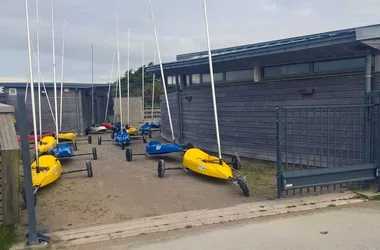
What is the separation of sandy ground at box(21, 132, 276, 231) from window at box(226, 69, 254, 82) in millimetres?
2624

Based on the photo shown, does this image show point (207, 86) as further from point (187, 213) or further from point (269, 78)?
point (187, 213)

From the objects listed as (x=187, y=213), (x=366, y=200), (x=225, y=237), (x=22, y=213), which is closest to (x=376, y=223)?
(x=366, y=200)

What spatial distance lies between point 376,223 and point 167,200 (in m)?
3.49

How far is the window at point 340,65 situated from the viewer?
8.42 meters

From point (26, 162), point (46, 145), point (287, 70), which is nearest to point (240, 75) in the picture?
point (287, 70)

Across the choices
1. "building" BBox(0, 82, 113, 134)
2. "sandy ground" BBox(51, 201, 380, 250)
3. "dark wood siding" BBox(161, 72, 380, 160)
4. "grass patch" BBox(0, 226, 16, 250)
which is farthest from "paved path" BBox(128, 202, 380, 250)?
"building" BBox(0, 82, 113, 134)

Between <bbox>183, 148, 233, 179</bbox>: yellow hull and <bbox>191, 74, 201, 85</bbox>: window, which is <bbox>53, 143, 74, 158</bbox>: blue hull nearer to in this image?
<bbox>183, 148, 233, 179</bbox>: yellow hull

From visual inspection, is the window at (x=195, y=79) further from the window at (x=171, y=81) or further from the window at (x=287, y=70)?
the window at (x=287, y=70)

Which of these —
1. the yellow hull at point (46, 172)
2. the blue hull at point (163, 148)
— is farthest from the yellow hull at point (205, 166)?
the yellow hull at point (46, 172)

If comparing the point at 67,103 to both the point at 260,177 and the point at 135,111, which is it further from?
the point at 260,177

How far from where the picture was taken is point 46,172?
25.4ft

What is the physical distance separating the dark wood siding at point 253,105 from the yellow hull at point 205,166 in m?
2.43

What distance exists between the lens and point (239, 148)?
11.5 m

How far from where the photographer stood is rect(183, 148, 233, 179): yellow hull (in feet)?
26.0
